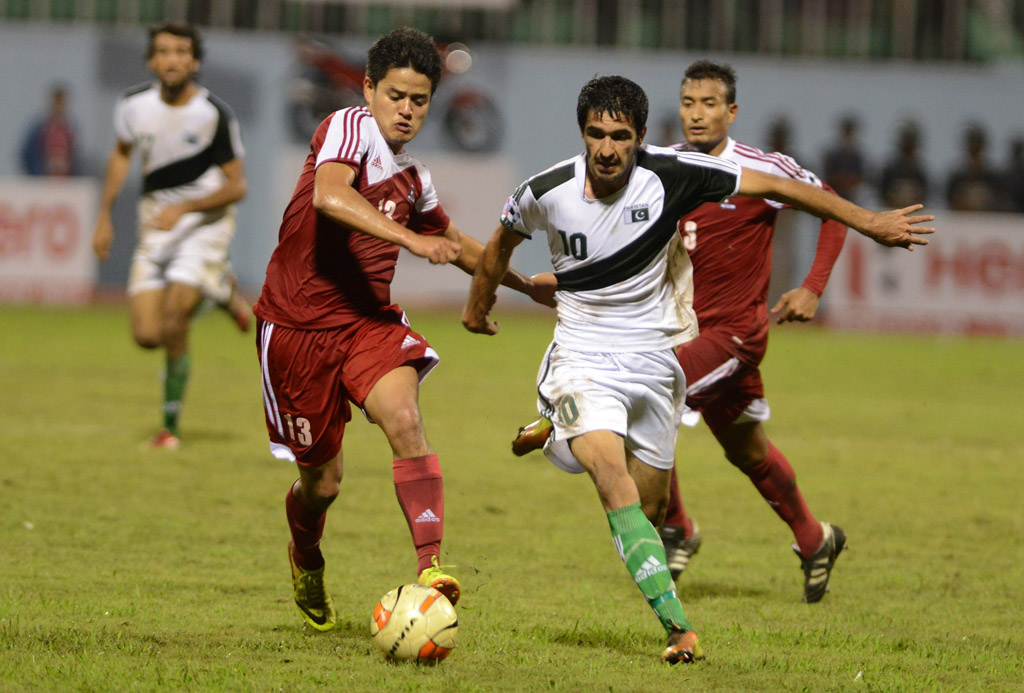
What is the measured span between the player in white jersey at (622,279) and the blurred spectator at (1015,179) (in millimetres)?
17836

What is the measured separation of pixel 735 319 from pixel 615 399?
1600 millimetres

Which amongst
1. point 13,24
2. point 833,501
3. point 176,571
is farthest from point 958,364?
point 13,24

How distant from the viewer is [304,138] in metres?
23.2

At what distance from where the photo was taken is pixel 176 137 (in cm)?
958

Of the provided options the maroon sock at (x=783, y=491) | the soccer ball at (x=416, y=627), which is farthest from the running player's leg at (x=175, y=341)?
the soccer ball at (x=416, y=627)

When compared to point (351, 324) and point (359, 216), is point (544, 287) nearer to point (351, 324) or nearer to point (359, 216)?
point (351, 324)

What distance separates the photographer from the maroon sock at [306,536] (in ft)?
17.0

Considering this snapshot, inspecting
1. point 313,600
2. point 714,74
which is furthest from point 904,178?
point 313,600

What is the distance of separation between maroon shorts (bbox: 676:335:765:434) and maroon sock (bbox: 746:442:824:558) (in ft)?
0.80

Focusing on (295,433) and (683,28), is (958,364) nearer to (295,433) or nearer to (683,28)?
(683,28)

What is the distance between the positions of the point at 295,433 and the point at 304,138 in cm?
1869

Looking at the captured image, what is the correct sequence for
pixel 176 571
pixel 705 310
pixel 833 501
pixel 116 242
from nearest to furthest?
pixel 176 571
pixel 705 310
pixel 833 501
pixel 116 242

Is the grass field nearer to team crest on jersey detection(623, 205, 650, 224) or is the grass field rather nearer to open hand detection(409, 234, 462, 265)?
open hand detection(409, 234, 462, 265)

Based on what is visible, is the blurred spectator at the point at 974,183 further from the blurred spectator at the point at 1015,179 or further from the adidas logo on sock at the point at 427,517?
the adidas logo on sock at the point at 427,517
